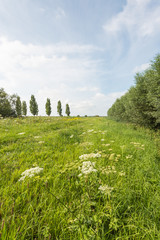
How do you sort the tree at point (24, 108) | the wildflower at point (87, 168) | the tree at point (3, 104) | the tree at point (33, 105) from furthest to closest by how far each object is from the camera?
the tree at point (24, 108)
the tree at point (33, 105)
the tree at point (3, 104)
the wildflower at point (87, 168)

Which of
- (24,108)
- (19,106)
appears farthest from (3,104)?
(24,108)

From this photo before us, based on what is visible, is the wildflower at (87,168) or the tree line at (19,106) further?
the tree line at (19,106)

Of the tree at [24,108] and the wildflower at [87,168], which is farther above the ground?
the tree at [24,108]

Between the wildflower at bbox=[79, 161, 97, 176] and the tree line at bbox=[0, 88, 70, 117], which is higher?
the tree line at bbox=[0, 88, 70, 117]

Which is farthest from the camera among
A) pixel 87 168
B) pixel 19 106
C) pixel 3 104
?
pixel 19 106

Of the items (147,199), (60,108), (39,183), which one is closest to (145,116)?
(147,199)

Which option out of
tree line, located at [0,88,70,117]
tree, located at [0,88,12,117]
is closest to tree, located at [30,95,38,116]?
tree line, located at [0,88,70,117]

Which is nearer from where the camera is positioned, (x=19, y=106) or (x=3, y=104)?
(x=3, y=104)

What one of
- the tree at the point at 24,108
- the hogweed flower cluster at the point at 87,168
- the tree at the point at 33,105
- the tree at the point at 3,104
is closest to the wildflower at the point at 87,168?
the hogweed flower cluster at the point at 87,168

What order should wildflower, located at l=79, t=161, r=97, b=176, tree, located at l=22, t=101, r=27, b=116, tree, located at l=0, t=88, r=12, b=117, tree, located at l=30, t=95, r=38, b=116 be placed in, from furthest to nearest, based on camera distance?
tree, located at l=22, t=101, r=27, b=116 < tree, located at l=30, t=95, r=38, b=116 < tree, located at l=0, t=88, r=12, b=117 < wildflower, located at l=79, t=161, r=97, b=176

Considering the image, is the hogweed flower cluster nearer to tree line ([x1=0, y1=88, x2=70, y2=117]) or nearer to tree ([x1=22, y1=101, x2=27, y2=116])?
tree line ([x1=0, y1=88, x2=70, y2=117])

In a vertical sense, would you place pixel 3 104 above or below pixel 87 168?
above

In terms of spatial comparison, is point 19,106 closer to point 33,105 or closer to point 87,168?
point 33,105

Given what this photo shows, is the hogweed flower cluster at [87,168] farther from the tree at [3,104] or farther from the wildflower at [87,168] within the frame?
the tree at [3,104]
